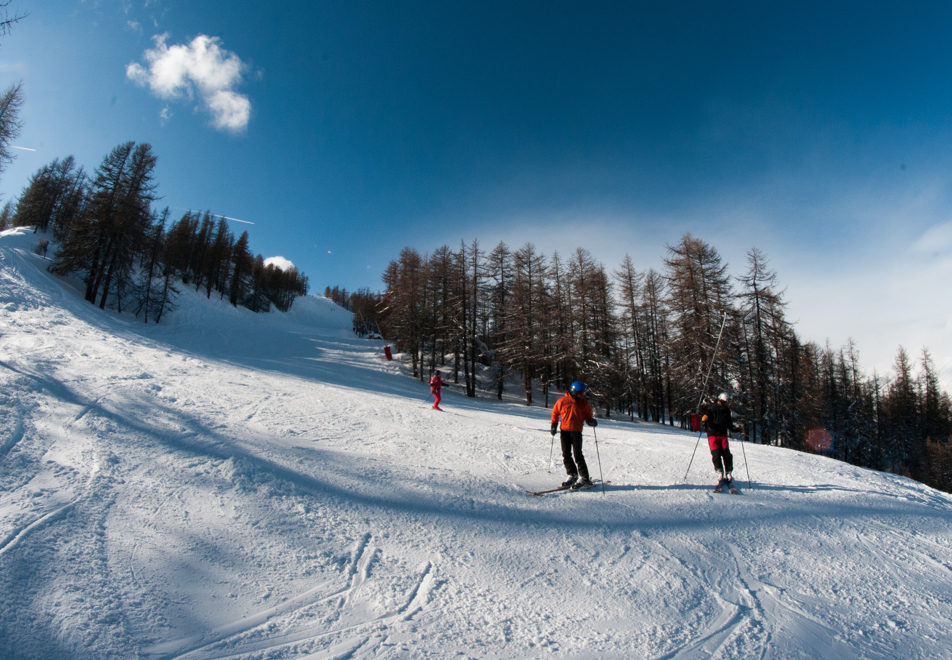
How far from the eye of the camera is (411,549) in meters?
4.27

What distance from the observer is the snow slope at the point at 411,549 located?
301 cm

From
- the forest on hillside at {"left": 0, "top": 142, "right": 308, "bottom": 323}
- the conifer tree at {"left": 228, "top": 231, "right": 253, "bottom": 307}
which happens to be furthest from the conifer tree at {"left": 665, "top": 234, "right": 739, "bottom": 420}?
the conifer tree at {"left": 228, "top": 231, "right": 253, "bottom": 307}

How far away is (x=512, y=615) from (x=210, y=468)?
5207 millimetres

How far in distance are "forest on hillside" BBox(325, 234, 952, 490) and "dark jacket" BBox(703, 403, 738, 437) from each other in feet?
34.4

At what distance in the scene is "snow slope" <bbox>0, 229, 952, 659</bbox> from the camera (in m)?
3.01

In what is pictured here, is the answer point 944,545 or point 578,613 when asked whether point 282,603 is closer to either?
point 578,613

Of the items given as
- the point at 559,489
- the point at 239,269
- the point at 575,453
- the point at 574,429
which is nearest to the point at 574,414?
the point at 574,429

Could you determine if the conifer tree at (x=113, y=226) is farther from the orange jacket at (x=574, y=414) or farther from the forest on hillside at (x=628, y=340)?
the orange jacket at (x=574, y=414)

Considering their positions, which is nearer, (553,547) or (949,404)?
(553,547)

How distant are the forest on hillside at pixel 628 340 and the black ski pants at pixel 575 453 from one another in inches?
515

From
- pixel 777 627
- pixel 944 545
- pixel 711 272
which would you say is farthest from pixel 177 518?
pixel 711 272

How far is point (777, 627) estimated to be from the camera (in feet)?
11.0

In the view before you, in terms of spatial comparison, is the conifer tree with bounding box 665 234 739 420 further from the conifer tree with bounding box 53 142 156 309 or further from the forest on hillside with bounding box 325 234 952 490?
the conifer tree with bounding box 53 142 156 309

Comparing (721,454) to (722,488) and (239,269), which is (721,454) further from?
(239,269)
